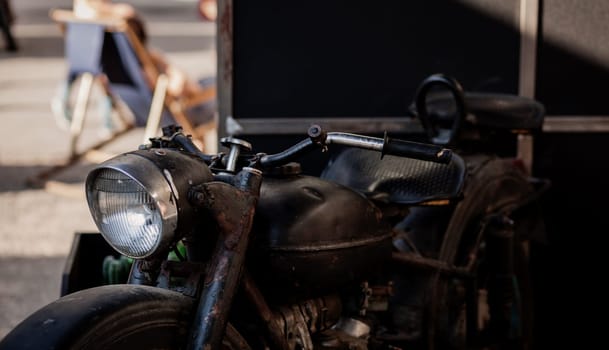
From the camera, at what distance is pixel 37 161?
7031 millimetres

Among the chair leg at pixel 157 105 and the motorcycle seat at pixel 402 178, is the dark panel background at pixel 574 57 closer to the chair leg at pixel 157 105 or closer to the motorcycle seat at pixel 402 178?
the motorcycle seat at pixel 402 178

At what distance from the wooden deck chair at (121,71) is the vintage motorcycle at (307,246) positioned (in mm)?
3400

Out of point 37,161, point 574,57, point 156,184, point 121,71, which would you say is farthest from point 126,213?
point 37,161

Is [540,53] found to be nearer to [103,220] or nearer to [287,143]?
[287,143]

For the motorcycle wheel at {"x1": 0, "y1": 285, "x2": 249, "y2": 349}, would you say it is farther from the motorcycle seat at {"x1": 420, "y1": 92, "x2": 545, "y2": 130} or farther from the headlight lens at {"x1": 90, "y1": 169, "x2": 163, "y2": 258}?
the motorcycle seat at {"x1": 420, "y1": 92, "x2": 545, "y2": 130}

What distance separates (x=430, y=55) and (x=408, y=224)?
3.38 feet

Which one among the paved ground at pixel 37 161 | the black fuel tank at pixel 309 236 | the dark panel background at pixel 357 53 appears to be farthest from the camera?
the paved ground at pixel 37 161

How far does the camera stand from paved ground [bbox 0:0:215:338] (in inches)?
174

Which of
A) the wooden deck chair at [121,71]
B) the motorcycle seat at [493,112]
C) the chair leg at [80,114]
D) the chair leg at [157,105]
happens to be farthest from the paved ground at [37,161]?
the motorcycle seat at [493,112]

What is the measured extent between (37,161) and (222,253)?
5.53 meters

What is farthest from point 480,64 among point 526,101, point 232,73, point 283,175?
point 283,175

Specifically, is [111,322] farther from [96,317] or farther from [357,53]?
[357,53]

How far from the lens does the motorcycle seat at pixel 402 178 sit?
253 cm

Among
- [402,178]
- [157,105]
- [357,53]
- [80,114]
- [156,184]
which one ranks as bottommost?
[80,114]
